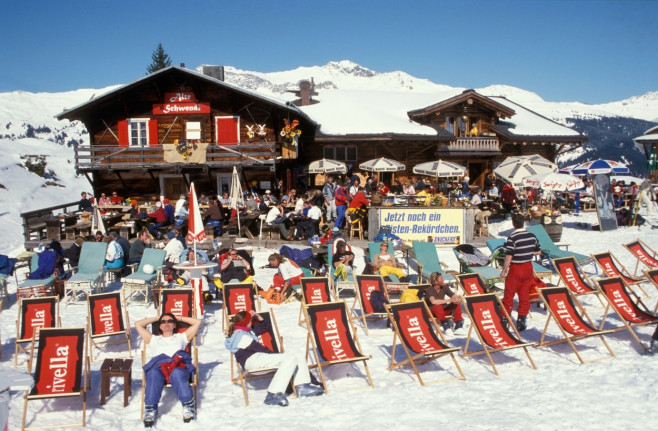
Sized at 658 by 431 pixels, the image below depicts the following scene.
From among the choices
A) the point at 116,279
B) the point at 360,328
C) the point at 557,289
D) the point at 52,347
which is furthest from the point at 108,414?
the point at 116,279

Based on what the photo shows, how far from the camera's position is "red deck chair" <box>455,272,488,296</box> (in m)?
8.50

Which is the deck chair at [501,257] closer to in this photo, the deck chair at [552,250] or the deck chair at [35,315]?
the deck chair at [552,250]

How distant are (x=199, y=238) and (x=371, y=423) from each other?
14.5 feet

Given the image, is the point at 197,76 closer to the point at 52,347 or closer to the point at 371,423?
the point at 52,347

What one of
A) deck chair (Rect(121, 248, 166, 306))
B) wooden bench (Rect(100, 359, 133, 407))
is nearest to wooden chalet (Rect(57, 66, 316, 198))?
deck chair (Rect(121, 248, 166, 306))

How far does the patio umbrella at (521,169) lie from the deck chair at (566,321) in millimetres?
10946

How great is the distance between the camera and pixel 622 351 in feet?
22.4

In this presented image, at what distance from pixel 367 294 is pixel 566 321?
291cm

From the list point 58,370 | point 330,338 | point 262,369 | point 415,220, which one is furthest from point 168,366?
point 415,220

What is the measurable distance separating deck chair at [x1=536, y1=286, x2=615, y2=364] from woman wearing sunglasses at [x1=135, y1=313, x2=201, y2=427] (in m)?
4.24

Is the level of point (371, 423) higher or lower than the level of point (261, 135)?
lower

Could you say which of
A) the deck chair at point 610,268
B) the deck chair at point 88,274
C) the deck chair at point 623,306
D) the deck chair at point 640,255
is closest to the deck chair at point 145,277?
the deck chair at point 88,274

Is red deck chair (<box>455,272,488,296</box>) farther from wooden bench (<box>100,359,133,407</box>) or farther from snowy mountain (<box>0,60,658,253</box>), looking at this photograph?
snowy mountain (<box>0,60,658,253</box>)

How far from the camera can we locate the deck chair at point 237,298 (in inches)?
312
